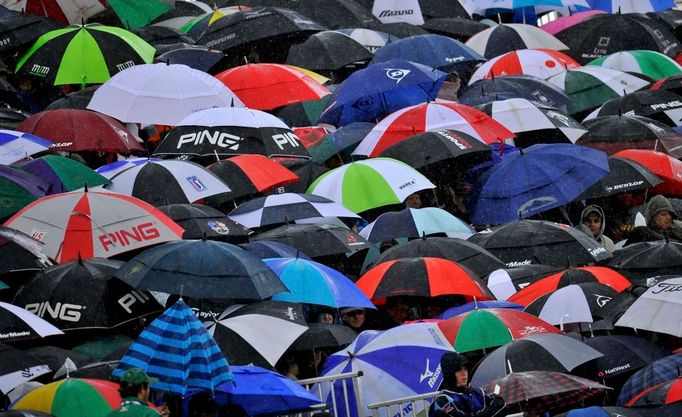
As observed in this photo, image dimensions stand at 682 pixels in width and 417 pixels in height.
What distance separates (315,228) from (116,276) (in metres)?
3.50

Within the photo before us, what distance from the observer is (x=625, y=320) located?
54.2 feet

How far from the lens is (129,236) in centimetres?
1717

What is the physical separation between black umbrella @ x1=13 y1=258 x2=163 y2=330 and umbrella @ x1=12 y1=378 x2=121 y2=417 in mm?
2300

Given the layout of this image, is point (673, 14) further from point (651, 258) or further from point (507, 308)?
point (507, 308)

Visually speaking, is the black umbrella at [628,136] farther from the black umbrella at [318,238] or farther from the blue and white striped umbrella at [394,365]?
the blue and white striped umbrella at [394,365]

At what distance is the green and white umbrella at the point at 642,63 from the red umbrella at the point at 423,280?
11.0 meters

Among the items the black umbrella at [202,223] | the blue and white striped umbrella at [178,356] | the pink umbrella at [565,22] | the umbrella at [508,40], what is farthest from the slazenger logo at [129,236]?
the pink umbrella at [565,22]

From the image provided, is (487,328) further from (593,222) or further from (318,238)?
(593,222)

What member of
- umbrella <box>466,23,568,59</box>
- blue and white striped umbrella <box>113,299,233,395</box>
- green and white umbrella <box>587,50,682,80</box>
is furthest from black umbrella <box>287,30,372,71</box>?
blue and white striped umbrella <box>113,299,233,395</box>

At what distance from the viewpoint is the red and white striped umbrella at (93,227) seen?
56.2 feet

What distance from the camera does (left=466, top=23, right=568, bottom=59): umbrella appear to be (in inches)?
1149

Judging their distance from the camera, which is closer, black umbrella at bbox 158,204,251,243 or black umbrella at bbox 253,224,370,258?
black umbrella at bbox 158,204,251,243

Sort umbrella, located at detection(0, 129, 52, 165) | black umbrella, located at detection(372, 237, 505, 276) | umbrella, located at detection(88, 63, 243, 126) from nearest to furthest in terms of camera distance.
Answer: black umbrella, located at detection(372, 237, 505, 276) → umbrella, located at detection(0, 129, 52, 165) → umbrella, located at detection(88, 63, 243, 126)

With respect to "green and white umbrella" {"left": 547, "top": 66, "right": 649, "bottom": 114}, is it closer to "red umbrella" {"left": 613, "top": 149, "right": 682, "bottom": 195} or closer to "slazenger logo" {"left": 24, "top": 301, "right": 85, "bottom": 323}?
"red umbrella" {"left": 613, "top": 149, "right": 682, "bottom": 195}
